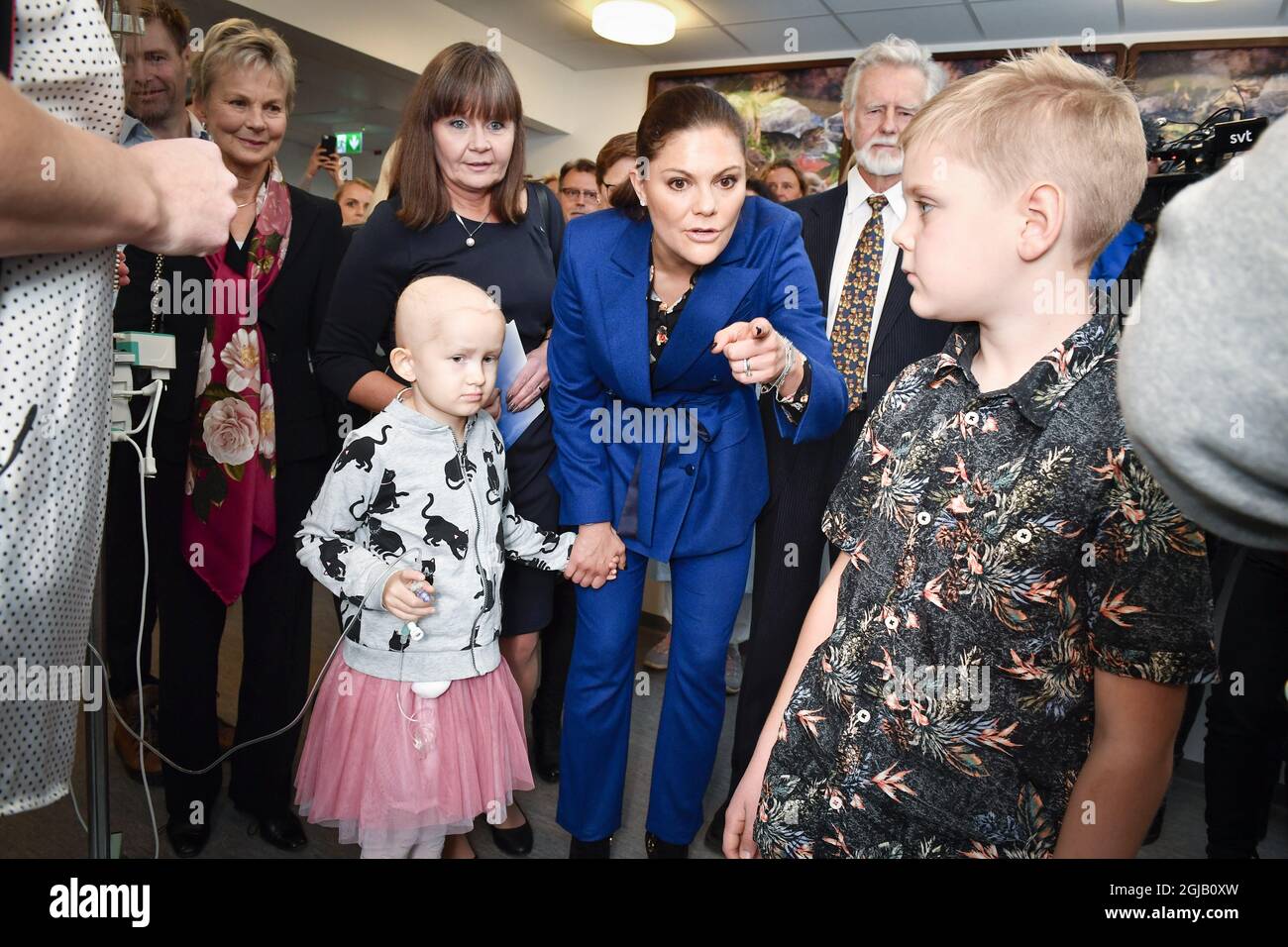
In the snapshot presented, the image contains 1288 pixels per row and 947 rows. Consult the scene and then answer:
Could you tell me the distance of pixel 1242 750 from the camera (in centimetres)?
192

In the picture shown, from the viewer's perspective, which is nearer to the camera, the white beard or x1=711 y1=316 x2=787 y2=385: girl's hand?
x1=711 y1=316 x2=787 y2=385: girl's hand

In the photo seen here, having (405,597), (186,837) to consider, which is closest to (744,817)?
(405,597)

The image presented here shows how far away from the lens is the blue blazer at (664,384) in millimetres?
1673

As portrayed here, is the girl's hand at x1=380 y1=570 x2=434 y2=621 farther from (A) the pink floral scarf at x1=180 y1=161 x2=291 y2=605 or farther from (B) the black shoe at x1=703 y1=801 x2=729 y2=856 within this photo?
(B) the black shoe at x1=703 y1=801 x2=729 y2=856

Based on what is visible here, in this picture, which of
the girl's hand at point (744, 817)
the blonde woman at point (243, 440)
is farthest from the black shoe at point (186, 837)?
the girl's hand at point (744, 817)

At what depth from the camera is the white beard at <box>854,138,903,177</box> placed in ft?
6.80

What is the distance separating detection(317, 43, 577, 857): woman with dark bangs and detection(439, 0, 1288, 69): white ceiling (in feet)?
13.4

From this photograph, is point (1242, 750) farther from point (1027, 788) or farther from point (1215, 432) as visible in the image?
point (1215, 432)

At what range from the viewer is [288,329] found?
1901 millimetres

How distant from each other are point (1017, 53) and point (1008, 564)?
5.77 meters

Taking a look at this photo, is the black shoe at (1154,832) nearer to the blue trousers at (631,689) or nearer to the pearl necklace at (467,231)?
the blue trousers at (631,689)

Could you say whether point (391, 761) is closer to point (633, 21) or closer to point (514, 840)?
point (514, 840)

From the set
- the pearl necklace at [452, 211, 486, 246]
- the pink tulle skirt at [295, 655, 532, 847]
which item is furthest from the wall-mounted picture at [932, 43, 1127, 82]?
the pink tulle skirt at [295, 655, 532, 847]

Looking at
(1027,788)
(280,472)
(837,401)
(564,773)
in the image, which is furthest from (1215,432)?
(280,472)
